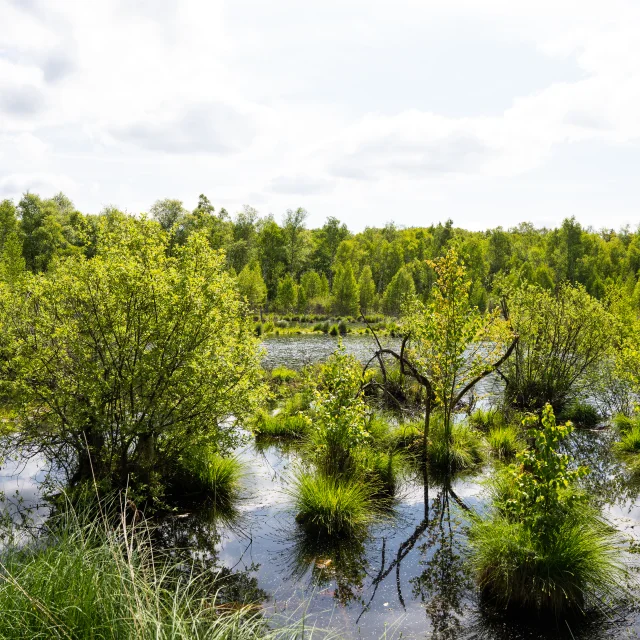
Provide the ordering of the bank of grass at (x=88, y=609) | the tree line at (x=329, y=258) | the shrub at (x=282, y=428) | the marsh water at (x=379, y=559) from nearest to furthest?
the bank of grass at (x=88, y=609) → the marsh water at (x=379, y=559) → the shrub at (x=282, y=428) → the tree line at (x=329, y=258)

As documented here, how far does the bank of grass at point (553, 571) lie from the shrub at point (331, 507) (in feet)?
8.55

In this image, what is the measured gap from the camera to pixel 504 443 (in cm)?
1367

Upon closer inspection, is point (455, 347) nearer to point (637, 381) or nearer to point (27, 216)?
point (637, 381)

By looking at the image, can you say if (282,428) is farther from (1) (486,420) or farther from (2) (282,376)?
(2) (282,376)

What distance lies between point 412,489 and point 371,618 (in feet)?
15.8

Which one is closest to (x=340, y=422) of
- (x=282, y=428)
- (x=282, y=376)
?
(x=282, y=428)

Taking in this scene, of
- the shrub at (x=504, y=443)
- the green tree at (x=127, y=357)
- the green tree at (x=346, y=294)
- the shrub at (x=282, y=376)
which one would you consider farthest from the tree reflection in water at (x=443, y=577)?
the green tree at (x=346, y=294)

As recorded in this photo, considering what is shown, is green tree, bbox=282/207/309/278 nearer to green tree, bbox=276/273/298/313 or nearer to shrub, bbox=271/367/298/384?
green tree, bbox=276/273/298/313

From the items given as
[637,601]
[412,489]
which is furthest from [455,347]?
[637,601]

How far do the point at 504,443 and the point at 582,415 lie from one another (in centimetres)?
553

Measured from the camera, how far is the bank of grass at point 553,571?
6793mm

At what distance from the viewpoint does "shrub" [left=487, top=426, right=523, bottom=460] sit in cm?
1340

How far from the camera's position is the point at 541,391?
1833 cm

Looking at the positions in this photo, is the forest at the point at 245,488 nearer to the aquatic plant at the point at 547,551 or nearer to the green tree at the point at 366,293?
the aquatic plant at the point at 547,551
